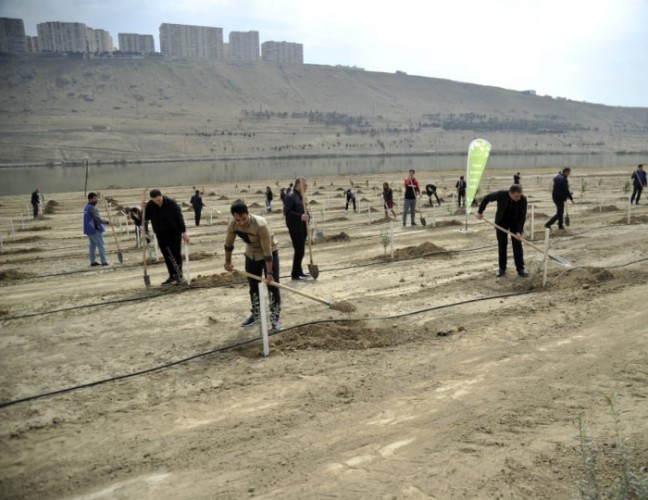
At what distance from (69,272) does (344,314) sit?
7.03m

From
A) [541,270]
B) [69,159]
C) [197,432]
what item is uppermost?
[69,159]

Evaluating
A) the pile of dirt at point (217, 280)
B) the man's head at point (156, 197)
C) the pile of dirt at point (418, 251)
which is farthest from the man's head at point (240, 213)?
the pile of dirt at point (418, 251)

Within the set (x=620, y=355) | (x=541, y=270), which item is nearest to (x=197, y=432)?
(x=620, y=355)

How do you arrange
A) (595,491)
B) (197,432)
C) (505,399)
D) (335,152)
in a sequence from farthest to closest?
(335,152), (505,399), (197,432), (595,491)

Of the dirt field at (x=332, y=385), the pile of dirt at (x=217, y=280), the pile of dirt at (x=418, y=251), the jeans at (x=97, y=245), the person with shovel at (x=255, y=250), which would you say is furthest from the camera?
the jeans at (x=97, y=245)

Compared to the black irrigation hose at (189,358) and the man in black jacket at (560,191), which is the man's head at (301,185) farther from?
the man in black jacket at (560,191)

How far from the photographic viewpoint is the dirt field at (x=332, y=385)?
3.78 m

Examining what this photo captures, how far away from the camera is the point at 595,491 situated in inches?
124

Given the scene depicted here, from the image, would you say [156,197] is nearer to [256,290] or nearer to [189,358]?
[256,290]

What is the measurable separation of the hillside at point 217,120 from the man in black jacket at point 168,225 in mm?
87410

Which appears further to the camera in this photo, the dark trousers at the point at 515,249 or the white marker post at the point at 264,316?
the dark trousers at the point at 515,249

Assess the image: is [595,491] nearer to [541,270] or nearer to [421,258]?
[541,270]

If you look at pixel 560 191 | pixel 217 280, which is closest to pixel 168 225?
pixel 217 280

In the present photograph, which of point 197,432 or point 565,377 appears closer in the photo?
point 197,432
